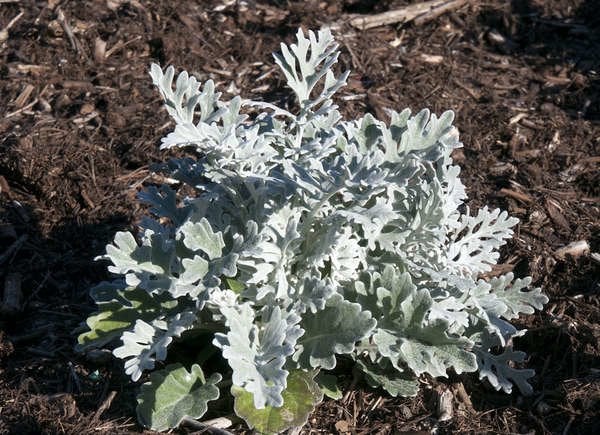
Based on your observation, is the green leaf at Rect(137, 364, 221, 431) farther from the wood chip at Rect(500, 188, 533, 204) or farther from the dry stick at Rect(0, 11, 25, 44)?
the dry stick at Rect(0, 11, 25, 44)

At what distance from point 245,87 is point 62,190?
51.8 inches

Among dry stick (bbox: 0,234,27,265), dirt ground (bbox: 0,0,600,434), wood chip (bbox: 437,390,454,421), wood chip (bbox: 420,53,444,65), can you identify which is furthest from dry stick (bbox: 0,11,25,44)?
wood chip (bbox: 437,390,454,421)

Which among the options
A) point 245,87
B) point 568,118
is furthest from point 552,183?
point 245,87

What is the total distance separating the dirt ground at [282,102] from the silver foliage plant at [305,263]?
0.26 metres

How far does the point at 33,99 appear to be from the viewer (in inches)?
195

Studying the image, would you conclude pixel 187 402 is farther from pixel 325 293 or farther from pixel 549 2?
pixel 549 2

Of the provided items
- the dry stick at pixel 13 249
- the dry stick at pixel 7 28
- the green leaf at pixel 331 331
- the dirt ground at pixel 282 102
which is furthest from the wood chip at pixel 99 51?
the green leaf at pixel 331 331

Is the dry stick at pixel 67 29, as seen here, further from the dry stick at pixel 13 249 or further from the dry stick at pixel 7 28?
the dry stick at pixel 13 249

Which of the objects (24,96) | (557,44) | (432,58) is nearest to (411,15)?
(432,58)

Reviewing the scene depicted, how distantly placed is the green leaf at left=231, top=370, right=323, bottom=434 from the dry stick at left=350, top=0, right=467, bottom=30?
2.97m

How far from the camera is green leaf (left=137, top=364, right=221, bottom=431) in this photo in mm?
3143

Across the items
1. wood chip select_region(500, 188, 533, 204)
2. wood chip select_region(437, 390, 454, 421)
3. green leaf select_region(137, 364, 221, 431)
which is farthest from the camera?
wood chip select_region(500, 188, 533, 204)

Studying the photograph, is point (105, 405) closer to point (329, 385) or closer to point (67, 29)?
point (329, 385)

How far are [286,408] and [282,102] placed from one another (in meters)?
2.30
